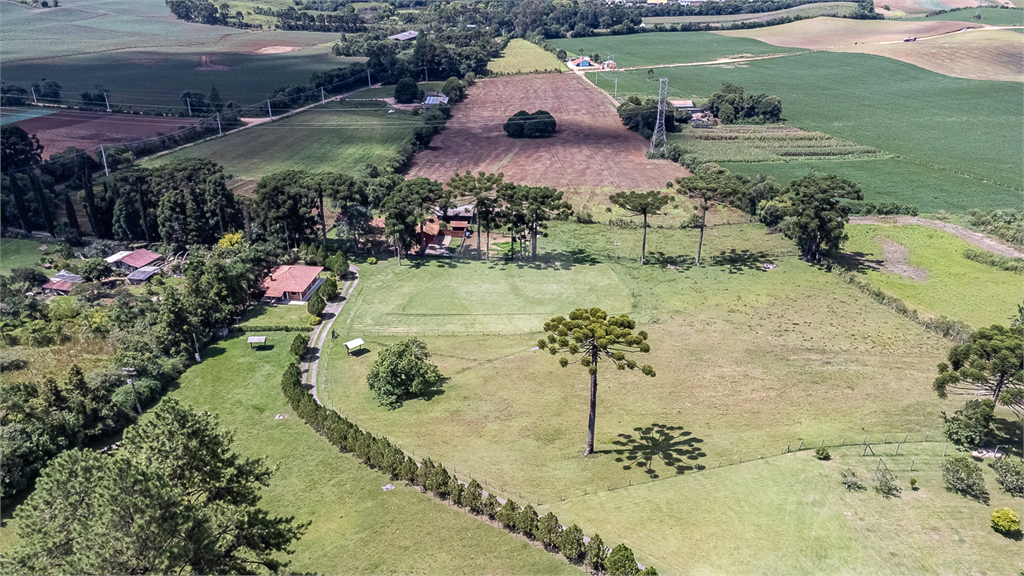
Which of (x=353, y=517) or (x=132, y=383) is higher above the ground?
(x=132, y=383)

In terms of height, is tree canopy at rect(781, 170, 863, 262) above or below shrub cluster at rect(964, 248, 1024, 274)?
above

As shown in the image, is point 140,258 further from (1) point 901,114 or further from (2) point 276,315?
(1) point 901,114

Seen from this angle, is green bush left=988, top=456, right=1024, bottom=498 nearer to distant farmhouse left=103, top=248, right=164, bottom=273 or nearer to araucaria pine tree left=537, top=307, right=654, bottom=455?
araucaria pine tree left=537, top=307, right=654, bottom=455

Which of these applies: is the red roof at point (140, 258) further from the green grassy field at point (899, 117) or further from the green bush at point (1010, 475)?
the green grassy field at point (899, 117)

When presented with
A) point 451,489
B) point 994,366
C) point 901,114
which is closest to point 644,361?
point 451,489

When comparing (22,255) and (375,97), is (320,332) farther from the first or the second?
(375,97)

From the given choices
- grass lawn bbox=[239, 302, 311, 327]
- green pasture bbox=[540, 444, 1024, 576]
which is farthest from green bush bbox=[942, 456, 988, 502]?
grass lawn bbox=[239, 302, 311, 327]
